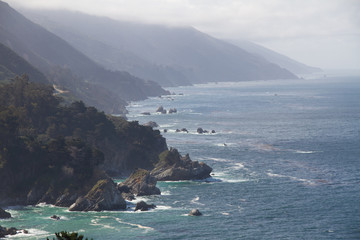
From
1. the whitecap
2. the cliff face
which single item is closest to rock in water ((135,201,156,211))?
the cliff face

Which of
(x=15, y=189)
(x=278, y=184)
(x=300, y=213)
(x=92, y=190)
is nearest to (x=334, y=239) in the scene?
(x=300, y=213)

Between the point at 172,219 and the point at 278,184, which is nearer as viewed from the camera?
the point at 172,219

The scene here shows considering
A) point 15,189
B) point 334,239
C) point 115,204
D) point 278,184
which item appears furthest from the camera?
point 278,184

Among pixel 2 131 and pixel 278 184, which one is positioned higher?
pixel 2 131

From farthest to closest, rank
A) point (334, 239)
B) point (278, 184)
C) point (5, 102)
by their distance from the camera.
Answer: point (5, 102), point (278, 184), point (334, 239)

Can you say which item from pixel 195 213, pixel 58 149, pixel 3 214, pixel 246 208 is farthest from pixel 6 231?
pixel 246 208

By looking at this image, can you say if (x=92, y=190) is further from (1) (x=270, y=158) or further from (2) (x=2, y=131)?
(1) (x=270, y=158)

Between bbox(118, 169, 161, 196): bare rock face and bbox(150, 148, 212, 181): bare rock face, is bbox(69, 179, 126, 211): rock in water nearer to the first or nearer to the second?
bbox(118, 169, 161, 196): bare rock face
